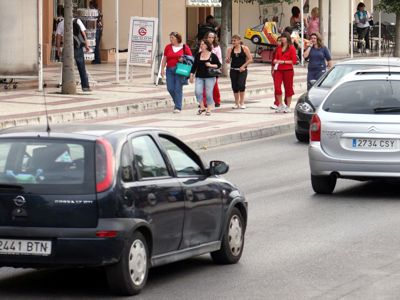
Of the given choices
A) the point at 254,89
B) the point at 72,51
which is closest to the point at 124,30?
the point at 254,89

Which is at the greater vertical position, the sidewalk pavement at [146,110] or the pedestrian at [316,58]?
the pedestrian at [316,58]

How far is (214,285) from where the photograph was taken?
10.1m

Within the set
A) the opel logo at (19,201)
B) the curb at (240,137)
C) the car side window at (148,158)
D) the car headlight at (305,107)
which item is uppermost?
the car side window at (148,158)

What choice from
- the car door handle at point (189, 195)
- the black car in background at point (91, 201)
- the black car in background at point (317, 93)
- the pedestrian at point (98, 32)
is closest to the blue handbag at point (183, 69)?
the black car in background at point (317, 93)

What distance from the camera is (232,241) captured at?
1112 centimetres

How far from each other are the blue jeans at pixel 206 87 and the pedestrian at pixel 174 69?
1.39 ft

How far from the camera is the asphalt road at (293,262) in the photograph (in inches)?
385

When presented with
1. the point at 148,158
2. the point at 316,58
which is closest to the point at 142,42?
the point at 316,58

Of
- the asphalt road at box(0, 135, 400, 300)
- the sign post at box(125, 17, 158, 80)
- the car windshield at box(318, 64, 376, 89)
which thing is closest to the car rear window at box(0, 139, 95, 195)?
the asphalt road at box(0, 135, 400, 300)

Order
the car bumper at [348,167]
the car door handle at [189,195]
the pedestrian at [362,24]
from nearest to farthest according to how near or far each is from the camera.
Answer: the car door handle at [189,195] → the car bumper at [348,167] → the pedestrian at [362,24]

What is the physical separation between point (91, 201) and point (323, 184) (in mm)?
7331

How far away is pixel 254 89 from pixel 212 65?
21.0 feet

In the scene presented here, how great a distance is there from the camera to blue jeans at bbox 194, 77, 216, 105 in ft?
87.7

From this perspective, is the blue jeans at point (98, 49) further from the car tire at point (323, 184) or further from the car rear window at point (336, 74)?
the car tire at point (323, 184)
